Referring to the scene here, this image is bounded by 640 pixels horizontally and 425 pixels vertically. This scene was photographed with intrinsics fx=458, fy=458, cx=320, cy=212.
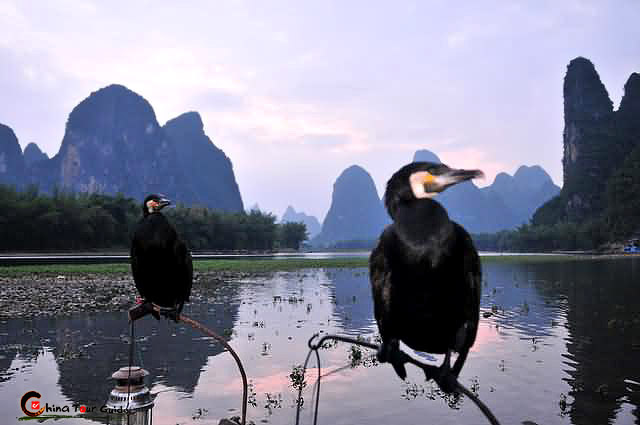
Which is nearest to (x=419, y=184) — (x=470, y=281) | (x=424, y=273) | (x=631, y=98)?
(x=424, y=273)

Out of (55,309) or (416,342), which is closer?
(416,342)

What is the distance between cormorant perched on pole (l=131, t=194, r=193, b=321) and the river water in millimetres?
1658

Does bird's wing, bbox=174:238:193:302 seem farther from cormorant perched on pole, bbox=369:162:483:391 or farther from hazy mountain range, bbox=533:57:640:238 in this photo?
hazy mountain range, bbox=533:57:640:238

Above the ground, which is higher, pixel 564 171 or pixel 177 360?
pixel 564 171

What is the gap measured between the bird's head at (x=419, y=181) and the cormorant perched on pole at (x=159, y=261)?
305 centimetres

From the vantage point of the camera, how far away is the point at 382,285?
2.88 metres

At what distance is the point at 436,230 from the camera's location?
261 centimetres

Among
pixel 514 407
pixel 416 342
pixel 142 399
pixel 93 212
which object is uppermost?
pixel 93 212

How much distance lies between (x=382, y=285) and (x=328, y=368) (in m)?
10.5

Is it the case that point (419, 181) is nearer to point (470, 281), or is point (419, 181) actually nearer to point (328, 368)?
point (470, 281)

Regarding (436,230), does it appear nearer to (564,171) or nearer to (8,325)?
(8,325)

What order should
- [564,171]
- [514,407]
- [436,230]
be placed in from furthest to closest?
[564,171] < [514,407] < [436,230]

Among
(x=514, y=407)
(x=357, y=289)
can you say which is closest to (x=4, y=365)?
(x=514, y=407)

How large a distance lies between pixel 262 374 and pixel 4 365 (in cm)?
677
